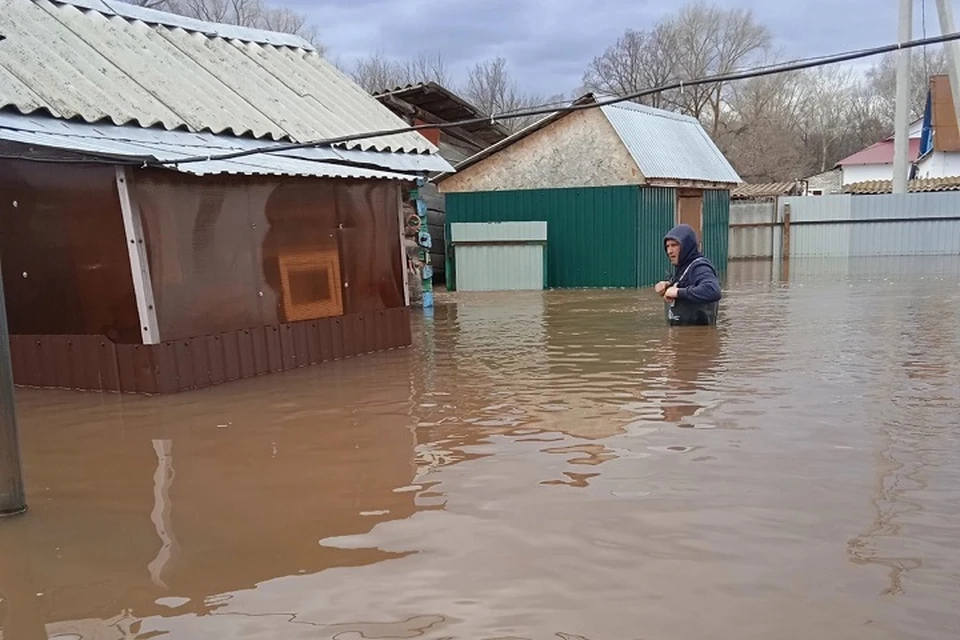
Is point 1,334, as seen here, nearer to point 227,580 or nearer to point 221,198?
point 227,580

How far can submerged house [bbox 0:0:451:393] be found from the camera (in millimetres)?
6730

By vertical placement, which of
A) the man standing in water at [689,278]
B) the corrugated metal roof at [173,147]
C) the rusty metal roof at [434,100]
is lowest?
the man standing in water at [689,278]

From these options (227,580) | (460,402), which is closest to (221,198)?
(460,402)

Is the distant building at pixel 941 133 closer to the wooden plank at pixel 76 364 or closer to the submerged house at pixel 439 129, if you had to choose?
the submerged house at pixel 439 129

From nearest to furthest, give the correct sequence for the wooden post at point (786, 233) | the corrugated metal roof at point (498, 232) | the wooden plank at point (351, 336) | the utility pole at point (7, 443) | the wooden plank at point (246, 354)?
the utility pole at point (7, 443) < the wooden plank at point (246, 354) < the wooden plank at point (351, 336) < the corrugated metal roof at point (498, 232) < the wooden post at point (786, 233)

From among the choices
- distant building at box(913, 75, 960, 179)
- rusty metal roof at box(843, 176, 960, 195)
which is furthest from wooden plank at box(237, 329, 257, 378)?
distant building at box(913, 75, 960, 179)

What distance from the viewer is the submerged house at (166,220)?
6.73m

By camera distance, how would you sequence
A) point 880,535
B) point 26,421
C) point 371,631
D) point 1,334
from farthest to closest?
point 26,421, point 1,334, point 880,535, point 371,631

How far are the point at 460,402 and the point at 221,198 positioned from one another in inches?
119

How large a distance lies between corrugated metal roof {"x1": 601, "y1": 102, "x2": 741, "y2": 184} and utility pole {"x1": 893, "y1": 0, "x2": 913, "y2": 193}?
6.10 meters

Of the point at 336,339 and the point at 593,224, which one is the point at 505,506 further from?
the point at 593,224

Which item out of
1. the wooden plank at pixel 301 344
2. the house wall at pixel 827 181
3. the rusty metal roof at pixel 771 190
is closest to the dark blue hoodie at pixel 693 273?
the wooden plank at pixel 301 344

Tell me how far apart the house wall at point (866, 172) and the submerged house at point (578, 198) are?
31838mm

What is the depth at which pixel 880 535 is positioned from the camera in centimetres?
352
